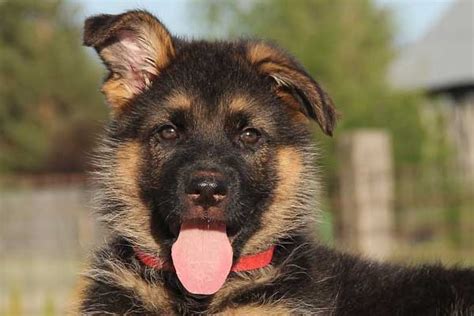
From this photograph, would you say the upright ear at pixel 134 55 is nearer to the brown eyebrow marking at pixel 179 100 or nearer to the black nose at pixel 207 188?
the brown eyebrow marking at pixel 179 100

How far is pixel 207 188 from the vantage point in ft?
17.2

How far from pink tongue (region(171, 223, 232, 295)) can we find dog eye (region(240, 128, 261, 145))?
605 millimetres

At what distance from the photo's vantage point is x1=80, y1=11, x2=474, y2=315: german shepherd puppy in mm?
5434

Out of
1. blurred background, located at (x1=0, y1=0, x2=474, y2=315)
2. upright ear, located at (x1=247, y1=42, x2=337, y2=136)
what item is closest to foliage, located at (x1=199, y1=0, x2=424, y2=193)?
blurred background, located at (x1=0, y1=0, x2=474, y2=315)

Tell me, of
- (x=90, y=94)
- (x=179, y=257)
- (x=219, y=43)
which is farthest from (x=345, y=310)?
(x=90, y=94)

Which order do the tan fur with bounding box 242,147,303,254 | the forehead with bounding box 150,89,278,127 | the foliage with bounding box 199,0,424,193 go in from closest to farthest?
the forehead with bounding box 150,89,278,127
the tan fur with bounding box 242,147,303,254
the foliage with bounding box 199,0,424,193

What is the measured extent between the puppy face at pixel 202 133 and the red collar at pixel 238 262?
0.08 meters

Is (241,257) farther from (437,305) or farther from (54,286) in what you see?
(54,286)

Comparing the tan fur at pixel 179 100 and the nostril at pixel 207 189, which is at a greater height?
the tan fur at pixel 179 100

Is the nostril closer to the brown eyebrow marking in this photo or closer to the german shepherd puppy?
the german shepherd puppy

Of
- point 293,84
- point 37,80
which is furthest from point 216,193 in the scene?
point 37,80

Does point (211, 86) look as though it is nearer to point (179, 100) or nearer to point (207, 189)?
point (179, 100)

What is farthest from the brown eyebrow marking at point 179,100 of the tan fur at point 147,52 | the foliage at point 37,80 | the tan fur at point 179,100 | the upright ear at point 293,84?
the foliage at point 37,80

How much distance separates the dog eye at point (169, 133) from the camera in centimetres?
568
